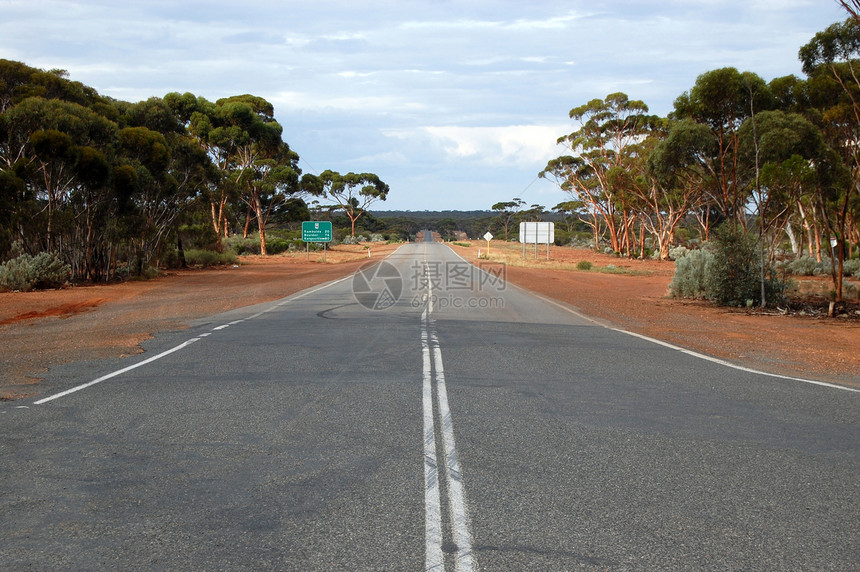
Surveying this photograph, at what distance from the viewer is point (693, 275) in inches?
914

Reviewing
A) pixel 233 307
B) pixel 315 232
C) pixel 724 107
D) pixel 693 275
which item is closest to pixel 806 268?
pixel 693 275

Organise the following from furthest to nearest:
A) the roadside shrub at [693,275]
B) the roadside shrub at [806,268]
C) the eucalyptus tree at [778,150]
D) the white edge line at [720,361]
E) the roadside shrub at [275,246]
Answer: the roadside shrub at [275,246], the roadside shrub at [806,268], the roadside shrub at [693,275], the eucalyptus tree at [778,150], the white edge line at [720,361]

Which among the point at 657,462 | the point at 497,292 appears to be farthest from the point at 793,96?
the point at 657,462

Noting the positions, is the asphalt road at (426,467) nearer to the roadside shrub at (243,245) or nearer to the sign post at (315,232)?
the sign post at (315,232)

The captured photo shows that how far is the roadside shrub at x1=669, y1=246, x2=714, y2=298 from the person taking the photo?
75.6ft

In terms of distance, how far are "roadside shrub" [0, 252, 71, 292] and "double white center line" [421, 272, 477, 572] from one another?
19.8 meters

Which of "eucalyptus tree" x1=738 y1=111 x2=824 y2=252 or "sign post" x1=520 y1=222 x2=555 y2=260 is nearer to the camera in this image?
"eucalyptus tree" x1=738 y1=111 x2=824 y2=252

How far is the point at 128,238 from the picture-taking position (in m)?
29.6

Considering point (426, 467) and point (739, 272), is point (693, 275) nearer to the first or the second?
point (739, 272)

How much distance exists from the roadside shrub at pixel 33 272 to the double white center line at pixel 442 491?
1981cm

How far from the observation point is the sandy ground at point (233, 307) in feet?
34.6

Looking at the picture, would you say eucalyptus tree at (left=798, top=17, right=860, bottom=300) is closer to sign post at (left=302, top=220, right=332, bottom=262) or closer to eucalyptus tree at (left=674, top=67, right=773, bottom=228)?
eucalyptus tree at (left=674, top=67, right=773, bottom=228)

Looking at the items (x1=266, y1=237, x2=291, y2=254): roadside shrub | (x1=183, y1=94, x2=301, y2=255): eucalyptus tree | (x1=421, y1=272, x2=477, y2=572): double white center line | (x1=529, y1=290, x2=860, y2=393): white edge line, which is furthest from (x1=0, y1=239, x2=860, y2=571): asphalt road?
(x1=266, y1=237, x2=291, y2=254): roadside shrub

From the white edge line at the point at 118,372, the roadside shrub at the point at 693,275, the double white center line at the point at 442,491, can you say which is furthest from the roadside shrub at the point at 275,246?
the double white center line at the point at 442,491
